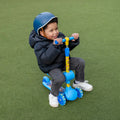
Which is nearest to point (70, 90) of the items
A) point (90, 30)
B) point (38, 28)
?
point (38, 28)

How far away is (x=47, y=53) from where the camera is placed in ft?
5.89

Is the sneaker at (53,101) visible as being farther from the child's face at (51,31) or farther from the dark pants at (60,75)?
the child's face at (51,31)

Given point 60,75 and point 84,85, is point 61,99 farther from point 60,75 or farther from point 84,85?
point 84,85

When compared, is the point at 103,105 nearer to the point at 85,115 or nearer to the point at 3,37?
the point at 85,115

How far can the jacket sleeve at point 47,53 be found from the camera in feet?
5.78

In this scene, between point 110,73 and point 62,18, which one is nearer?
point 110,73

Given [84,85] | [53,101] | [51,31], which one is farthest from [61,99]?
[51,31]

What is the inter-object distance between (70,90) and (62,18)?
2.94m

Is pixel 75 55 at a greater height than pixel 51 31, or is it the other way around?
pixel 51 31

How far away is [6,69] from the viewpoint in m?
Answer: 2.66

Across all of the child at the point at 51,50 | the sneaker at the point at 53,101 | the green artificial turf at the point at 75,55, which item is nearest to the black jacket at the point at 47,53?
the child at the point at 51,50

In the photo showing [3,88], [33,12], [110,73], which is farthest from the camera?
[33,12]

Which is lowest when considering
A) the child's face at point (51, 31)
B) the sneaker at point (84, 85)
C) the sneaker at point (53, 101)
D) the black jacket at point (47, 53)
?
the sneaker at point (53, 101)

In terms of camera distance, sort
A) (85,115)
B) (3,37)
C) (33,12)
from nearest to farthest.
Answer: (85,115), (3,37), (33,12)
